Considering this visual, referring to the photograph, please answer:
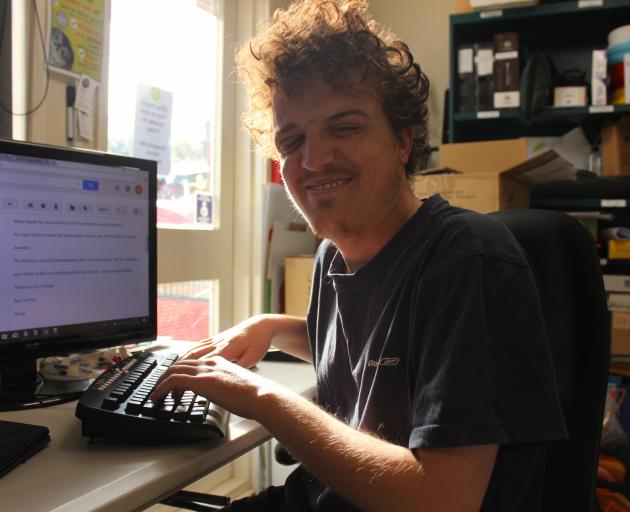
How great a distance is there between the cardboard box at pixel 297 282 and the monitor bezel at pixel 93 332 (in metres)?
0.84

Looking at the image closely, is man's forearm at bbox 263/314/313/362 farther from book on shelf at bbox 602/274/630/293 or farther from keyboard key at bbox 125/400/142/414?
book on shelf at bbox 602/274/630/293

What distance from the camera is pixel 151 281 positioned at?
1.13 meters

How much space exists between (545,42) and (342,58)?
1.99m

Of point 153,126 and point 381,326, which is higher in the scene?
point 153,126

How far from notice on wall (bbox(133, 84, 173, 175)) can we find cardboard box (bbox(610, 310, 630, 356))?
1797mm

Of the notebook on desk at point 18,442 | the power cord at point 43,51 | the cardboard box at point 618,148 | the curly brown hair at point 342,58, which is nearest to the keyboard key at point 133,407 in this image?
the notebook on desk at point 18,442

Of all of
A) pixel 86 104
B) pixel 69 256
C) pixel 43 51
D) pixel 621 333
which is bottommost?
pixel 621 333

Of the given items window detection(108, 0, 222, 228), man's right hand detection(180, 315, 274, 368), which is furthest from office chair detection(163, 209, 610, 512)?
window detection(108, 0, 222, 228)

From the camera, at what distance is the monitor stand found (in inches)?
35.9

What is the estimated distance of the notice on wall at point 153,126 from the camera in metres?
1.68

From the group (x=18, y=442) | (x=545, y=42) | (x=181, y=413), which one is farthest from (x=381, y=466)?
(x=545, y=42)

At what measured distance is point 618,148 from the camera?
84.0 inches

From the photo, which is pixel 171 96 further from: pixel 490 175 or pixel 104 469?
pixel 104 469

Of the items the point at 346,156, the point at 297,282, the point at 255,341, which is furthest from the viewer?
the point at 297,282
